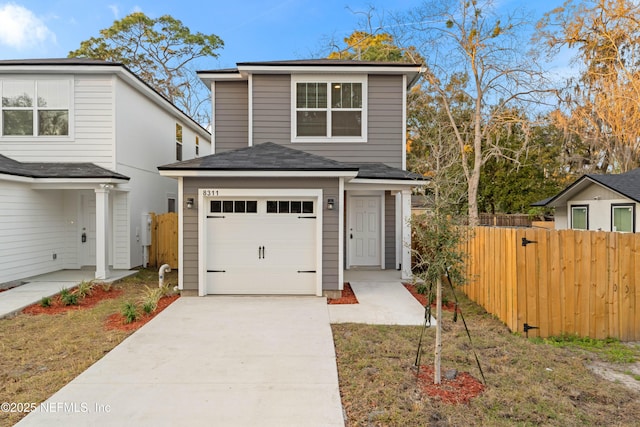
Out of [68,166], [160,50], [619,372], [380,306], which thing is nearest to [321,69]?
[380,306]

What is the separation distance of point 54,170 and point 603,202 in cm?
1819

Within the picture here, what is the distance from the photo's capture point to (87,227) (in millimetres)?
10688

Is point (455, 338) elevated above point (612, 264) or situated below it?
below

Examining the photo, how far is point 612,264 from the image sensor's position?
5.45 meters

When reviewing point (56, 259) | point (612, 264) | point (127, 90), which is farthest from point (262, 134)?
point (612, 264)

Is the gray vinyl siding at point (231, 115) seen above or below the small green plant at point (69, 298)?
above

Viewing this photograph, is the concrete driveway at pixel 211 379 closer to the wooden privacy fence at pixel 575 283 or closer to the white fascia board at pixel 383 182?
the wooden privacy fence at pixel 575 283

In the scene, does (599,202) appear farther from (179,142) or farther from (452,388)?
(179,142)

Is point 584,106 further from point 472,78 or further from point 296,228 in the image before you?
point 296,228

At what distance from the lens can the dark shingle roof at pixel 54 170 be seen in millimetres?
8828

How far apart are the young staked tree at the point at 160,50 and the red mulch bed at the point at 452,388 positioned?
22.8 meters

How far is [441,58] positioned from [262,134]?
1398 centimetres

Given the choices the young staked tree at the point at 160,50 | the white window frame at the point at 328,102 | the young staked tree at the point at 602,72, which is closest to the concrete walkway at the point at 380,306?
the white window frame at the point at 328,102

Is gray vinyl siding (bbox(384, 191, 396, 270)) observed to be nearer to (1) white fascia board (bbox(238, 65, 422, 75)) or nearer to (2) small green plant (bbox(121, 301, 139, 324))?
(1) white fascia board (bbox(238, 65, 422, 75))
